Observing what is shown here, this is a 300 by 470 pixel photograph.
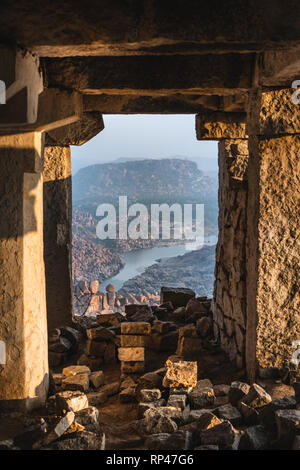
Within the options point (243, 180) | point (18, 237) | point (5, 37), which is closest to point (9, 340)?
point (18, 237)

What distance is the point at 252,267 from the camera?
13.0 feet

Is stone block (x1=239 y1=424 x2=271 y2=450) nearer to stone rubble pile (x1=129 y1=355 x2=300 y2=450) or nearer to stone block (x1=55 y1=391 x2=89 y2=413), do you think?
stone rubble pile (x1=129 y1=355 x2=300 y2=450)

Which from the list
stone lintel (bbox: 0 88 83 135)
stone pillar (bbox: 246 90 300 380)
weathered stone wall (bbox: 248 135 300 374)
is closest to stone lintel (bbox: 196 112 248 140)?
stone pillar (bbox: 246 90 300 380)

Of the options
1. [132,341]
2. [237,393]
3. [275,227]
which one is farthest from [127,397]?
[275,227]

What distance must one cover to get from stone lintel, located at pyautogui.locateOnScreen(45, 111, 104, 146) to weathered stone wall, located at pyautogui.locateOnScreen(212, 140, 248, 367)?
1.60 m

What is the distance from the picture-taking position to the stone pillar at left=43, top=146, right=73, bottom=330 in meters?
5.89

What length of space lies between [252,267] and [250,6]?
2165 mm

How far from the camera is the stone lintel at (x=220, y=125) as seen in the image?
5.30m

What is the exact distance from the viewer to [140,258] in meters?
39.0

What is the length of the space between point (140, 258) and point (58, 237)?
33074 millimetres

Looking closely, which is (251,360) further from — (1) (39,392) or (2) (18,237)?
(2) (18,237)

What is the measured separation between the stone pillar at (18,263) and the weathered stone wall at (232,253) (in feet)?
7.54

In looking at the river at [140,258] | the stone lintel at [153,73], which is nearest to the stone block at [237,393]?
the stone lintel at [153,73]

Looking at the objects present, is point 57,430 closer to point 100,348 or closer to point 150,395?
point 150,395
